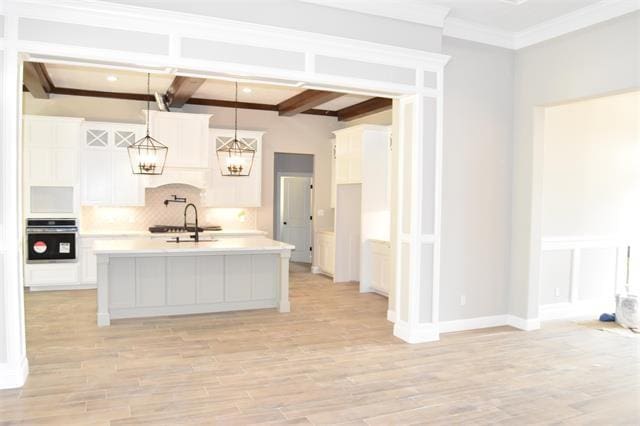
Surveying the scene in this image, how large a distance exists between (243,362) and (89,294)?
401 centimetres

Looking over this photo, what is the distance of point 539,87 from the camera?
5469 mm

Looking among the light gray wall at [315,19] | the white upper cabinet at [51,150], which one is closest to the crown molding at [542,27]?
the light gray wall at [315,19]

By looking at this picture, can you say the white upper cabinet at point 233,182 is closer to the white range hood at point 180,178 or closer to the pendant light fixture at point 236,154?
the pendant light fixture at point 236,154

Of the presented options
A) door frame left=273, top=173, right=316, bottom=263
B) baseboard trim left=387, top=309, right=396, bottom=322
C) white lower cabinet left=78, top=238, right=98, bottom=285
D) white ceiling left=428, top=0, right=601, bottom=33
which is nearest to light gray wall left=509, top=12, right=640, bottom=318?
white ceiling left=428, top=0, right=601, bottom=33

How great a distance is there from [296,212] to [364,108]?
10.2ft

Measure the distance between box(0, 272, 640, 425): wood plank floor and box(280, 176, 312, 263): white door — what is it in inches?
187

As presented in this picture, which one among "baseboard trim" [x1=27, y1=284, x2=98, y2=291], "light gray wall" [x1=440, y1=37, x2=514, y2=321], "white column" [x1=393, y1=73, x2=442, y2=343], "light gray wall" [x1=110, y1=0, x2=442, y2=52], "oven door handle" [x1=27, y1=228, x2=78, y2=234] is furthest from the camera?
"baseboard trim" [x1=27, y1=284, x2=98, y2=291]

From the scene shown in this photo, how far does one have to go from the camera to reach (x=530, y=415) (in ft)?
11.3

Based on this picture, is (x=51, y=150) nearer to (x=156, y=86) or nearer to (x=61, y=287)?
(x=156, y=86)

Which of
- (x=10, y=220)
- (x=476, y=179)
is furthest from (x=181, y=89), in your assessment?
(x=476, y=179)

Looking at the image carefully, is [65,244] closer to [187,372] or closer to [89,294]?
[89,294]

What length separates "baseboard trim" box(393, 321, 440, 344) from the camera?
16.5 feet

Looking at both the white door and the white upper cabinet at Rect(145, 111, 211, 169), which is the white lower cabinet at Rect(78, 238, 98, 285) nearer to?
the white upper cabinet at Rect(145, 111, 211, 169)

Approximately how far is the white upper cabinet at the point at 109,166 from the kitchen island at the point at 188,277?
200 cm
